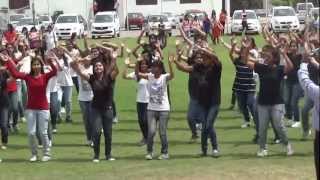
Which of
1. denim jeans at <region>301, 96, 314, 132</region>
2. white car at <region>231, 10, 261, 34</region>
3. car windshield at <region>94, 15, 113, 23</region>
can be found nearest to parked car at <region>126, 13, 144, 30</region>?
car windshield at <region>94, 15, 113, 23</region>

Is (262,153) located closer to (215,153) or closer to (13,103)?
(215,153)

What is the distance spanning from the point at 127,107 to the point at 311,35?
13763 millimetres

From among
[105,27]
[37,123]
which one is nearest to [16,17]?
[105,27]

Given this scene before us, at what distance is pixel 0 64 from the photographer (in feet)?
50.5

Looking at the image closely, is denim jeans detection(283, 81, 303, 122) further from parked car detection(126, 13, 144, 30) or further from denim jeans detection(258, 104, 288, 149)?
parked car detection(126, 13, 144, 30)

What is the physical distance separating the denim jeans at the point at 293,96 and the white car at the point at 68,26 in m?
32.2

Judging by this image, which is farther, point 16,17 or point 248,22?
point 16,17

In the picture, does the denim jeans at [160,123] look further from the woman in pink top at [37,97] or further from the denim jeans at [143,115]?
the woman in pink top at [37,97]

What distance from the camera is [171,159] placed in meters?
13.5

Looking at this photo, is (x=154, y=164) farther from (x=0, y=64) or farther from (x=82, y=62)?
(x=0, y=64)

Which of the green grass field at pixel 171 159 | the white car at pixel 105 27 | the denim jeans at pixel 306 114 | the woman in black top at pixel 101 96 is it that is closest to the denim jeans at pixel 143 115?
the green grass field at pixel 171 159

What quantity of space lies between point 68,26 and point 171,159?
37.3 meters

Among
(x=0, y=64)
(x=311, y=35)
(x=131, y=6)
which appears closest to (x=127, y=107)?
(x=0, y=64)

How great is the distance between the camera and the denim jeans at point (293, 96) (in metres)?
16.7
